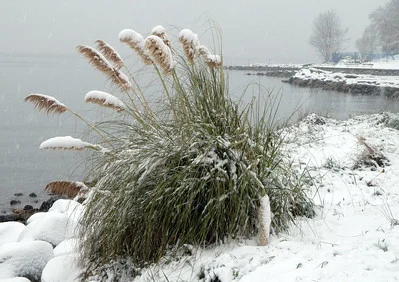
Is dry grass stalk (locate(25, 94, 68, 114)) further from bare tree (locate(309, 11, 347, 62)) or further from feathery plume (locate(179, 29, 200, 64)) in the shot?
bare tree (locate(309, 11, 347, 62))

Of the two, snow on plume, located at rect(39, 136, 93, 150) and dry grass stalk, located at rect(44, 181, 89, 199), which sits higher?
snow on plume, located at rect(39, 136, 93, 150)

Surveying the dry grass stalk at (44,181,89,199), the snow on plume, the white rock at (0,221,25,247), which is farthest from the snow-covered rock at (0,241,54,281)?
the white rock at (0,221,25,247)

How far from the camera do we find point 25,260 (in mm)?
4629

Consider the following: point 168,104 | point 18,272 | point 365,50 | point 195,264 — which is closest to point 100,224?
point 195,264

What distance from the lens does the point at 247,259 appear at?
3105 millimetres

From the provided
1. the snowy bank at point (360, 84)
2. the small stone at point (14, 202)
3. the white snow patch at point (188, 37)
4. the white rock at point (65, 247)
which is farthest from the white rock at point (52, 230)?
the snowy bank at point (360, 84)

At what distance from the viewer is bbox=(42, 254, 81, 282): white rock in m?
3.85

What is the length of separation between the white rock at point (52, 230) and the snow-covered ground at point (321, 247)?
0.01m

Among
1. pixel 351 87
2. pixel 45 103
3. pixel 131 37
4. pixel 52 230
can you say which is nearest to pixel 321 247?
pixel 131 37

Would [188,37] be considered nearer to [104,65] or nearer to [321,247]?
[104,65]

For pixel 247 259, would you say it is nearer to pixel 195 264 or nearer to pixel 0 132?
pixel 195 264

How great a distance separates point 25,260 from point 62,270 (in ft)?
2.94

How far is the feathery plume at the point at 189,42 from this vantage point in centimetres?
365

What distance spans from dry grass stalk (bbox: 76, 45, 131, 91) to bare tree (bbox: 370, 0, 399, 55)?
5539 cm
